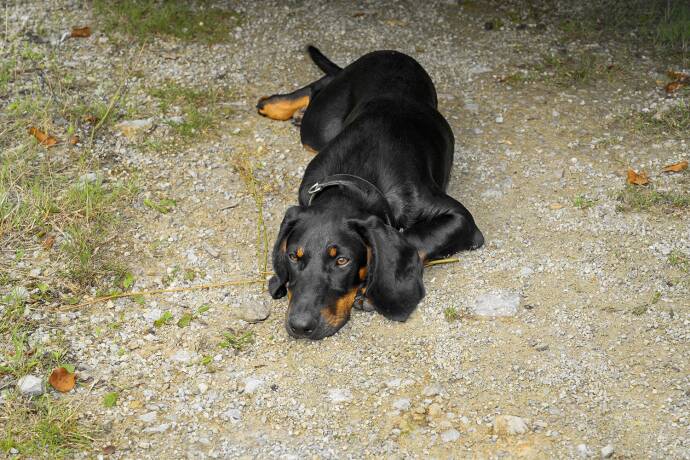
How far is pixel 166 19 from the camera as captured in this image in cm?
823

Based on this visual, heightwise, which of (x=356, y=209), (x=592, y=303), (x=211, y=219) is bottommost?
(x=211, y=219)

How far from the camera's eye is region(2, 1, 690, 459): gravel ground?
438 cm

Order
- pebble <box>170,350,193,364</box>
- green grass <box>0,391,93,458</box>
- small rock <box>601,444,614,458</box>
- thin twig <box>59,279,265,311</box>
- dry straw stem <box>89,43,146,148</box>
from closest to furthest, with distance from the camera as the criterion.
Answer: small rock <box>601,444,614,458</box> → green grass <box>0,391,93,458</box> → pebble <box>170,350,193,364</box> → thin twig <box>59,279,265,311</box> → dry straw stem <box>89,43,146,148</box>

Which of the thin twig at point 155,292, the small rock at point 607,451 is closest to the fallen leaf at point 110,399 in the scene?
the thin twig at point 155,292

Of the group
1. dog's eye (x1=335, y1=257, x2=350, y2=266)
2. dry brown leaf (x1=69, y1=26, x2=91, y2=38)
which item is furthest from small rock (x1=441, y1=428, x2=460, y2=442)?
dry brown leaf (x1=69, y1=26, x2=91, y2=38)

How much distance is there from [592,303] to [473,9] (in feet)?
14.2

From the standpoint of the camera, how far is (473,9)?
28.2ft

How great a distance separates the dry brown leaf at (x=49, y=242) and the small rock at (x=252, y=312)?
4.43 feet

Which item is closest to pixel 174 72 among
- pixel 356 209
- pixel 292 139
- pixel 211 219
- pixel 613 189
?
pixel 292 139

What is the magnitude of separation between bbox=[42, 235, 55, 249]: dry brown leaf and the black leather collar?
1745mm

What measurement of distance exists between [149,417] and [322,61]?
3.97 metres

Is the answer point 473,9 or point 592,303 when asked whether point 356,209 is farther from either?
point 473,9

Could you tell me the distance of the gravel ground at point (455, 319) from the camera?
4.38 m

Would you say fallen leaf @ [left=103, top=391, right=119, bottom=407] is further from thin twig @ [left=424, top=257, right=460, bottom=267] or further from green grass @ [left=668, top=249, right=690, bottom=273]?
green grass @ [left=668, top=249, right=690, bottom=273]
